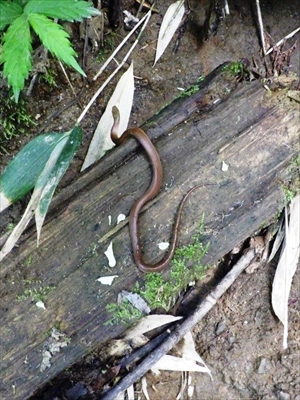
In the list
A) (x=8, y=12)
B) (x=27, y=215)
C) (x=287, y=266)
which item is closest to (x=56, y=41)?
(x=8, y=12)

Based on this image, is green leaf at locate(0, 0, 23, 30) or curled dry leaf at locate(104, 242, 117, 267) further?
curled dry leaf at locate(104, 242, 117, 267)

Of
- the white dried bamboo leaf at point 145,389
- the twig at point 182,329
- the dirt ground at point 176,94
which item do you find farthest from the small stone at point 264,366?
the white dried bamboo leaf at point 145,389

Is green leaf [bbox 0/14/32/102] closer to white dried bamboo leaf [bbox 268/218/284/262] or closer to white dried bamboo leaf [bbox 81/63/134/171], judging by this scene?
white dried bamboo leaf [bbox 81/63/134/171]

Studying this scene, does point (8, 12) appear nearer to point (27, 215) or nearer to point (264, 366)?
point (27, 215)

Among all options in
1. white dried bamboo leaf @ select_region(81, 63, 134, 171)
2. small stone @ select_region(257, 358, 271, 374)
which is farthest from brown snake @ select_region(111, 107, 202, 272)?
small stone @ select_region(257, 358, 271, 374)

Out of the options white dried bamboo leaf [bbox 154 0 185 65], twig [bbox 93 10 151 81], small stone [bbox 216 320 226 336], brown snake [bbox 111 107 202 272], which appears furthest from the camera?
white dried bamboo leaf [bbox 154 0 185 65]

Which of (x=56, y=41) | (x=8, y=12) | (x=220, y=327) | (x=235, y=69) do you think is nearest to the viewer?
(x=56, y=41)
